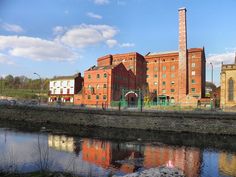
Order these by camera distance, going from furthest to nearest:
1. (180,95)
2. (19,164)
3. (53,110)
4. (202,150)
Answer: (180,95)
(53,110)
(202,150)
(19,164)

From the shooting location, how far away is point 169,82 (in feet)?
236

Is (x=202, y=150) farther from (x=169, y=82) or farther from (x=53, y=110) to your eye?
(x=169, y=82)

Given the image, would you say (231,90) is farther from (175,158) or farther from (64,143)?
(64,143)

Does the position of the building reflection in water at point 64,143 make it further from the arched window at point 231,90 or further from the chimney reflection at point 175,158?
the arched window at point 231,90

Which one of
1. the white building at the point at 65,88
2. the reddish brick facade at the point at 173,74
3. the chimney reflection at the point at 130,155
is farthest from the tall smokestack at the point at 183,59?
the chimney reflection at the point at 130,155

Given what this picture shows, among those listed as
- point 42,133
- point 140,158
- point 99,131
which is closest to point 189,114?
point 99,131

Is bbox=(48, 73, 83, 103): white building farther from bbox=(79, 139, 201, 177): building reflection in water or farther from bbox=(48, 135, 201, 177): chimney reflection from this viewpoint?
bbox=(79, 139, 201, 177): building reflection in water

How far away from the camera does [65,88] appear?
241 feet

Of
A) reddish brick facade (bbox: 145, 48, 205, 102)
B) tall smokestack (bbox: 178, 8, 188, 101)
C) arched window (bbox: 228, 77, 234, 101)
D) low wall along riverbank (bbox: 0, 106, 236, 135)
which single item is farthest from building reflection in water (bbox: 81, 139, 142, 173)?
reddish brick facade (bbox: 145, 48, 205, 102)

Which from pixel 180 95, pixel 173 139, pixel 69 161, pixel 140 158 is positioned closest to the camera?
pixel 69 161

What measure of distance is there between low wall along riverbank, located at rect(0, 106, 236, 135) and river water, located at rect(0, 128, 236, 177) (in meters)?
6.90

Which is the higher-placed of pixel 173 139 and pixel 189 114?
pixel 189 114

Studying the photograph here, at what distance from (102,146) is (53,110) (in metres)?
19.1

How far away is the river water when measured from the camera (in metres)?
15.4
